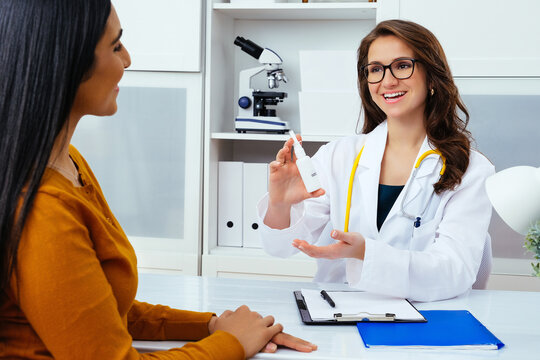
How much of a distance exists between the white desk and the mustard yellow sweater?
24 centimetres

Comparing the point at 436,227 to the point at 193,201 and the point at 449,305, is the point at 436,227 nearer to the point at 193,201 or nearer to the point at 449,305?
the point at 449,305

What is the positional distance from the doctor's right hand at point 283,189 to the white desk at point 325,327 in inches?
9.5

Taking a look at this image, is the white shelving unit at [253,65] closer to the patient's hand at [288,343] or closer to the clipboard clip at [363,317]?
the clipboard clip at [363,317]

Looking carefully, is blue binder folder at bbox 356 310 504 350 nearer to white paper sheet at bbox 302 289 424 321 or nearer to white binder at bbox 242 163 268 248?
white paper sheet at bbox 302 289 424 321

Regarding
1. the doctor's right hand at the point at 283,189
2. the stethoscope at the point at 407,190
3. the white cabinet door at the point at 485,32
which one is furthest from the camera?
the white cabinet door at the point at 485,32

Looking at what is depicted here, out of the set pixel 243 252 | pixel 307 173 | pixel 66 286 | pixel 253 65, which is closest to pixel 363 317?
pixel 307 173

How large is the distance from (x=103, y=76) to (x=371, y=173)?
1.07 meters

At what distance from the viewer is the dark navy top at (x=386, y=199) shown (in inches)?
67.4

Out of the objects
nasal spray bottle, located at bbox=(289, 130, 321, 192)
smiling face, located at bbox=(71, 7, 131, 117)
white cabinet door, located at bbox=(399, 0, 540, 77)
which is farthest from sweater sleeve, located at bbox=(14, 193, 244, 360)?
white cabinet door, located at bbox=(399, 0, 540, 77)

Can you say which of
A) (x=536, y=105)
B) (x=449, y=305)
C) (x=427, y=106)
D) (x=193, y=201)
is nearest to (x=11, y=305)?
(x=449, y=305)

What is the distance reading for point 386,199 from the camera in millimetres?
1718

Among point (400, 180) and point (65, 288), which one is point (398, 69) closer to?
point (400, 180)

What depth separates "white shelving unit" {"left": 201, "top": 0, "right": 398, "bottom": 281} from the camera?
2.39 metres

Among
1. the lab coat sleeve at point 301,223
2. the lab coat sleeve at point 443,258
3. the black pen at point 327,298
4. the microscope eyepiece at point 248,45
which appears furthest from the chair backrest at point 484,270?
the microscope eyepiece at point 248,45
